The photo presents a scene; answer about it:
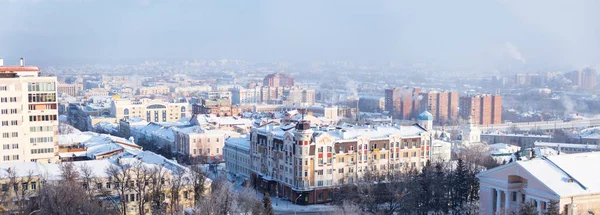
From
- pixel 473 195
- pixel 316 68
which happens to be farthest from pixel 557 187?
pixel 316 68

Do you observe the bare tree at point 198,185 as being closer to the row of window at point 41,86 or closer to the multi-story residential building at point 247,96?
the row of window at point 41,86

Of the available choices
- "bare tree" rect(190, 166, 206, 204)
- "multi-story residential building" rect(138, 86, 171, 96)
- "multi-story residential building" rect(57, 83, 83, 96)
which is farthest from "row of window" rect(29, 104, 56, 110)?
"multi-story residential building" rect(138, 86, 171, 96)

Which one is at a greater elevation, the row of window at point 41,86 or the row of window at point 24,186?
the row of window at point 41,86

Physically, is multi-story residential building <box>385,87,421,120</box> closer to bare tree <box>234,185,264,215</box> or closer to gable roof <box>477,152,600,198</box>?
gable roof <box>477,152,600,198</box>

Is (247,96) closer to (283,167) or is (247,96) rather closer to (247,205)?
(283,167)

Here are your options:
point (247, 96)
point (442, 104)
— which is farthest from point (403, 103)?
point (247, 96)

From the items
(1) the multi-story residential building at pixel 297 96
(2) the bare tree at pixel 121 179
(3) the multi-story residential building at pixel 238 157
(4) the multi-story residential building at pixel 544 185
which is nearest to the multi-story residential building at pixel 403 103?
(1) the multi-story residential building at pixel 297 96

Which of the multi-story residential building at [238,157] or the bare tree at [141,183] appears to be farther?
the multi-story residential building at [238,157]
